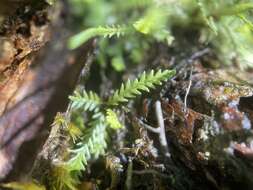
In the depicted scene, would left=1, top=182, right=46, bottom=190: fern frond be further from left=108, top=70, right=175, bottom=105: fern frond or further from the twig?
left=108, top=70, right=175, bottom=105: fern frond

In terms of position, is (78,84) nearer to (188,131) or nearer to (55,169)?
(55,169)

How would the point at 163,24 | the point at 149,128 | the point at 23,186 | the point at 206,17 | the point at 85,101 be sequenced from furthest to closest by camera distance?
1. the point at 163,24
2. the point at 206,17
3. the point at 85,101
4. the point at 149,128
5. the point at 23,186

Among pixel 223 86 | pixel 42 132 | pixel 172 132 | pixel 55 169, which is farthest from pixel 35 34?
pixel 223 86

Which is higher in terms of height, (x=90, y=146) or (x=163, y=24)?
(x=163, y=24)

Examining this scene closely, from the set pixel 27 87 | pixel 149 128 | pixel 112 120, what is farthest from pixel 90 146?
pixel 27 87

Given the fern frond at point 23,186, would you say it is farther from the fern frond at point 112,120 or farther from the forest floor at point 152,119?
the fern frond at point 112,120

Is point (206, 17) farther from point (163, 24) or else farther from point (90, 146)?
point (90, 146)

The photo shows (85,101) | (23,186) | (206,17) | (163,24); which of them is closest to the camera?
(23,186)
